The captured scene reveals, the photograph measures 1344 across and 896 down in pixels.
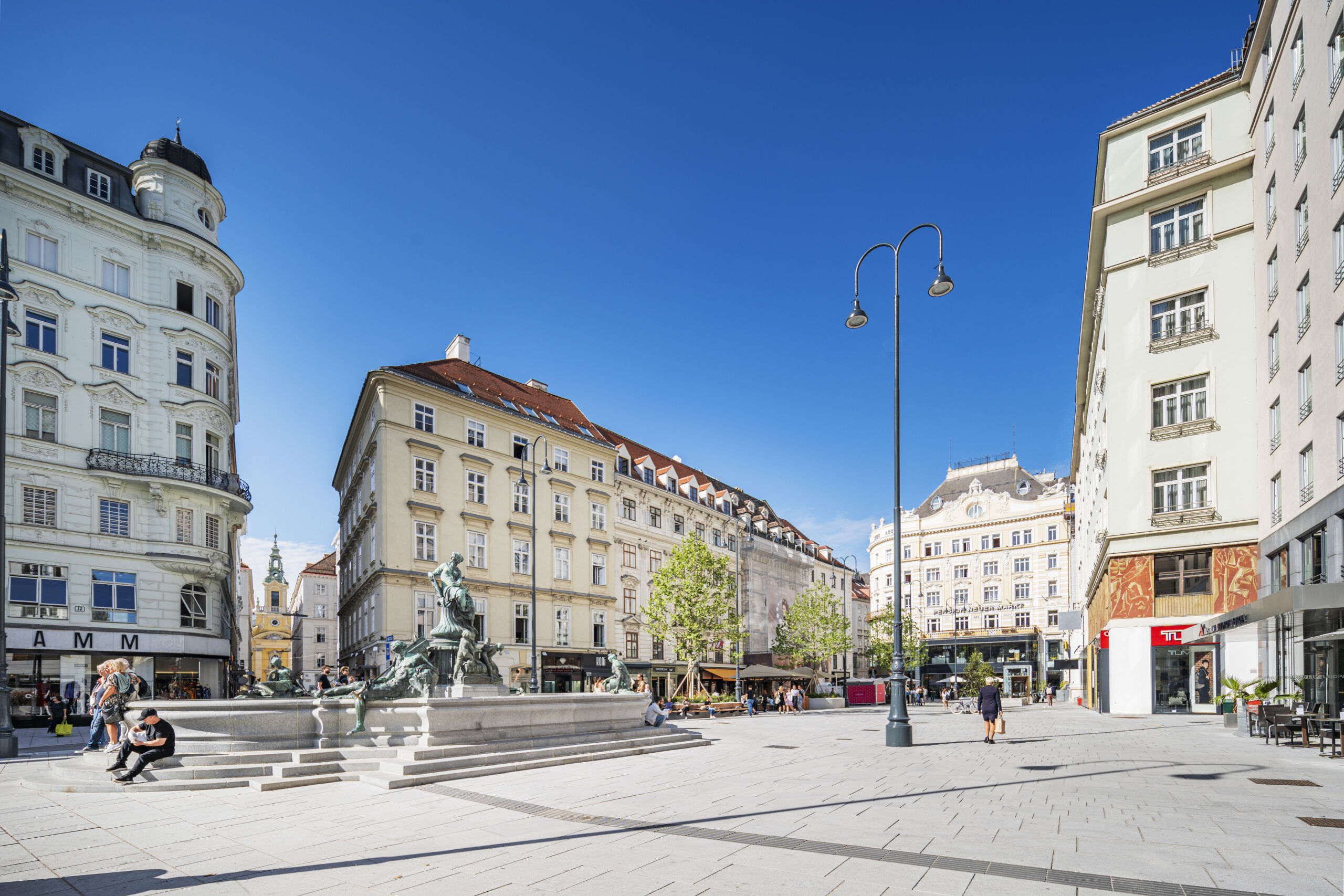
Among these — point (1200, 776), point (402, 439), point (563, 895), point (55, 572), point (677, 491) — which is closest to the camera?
point (563, 895)

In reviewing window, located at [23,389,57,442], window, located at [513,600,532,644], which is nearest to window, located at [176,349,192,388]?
window, located at [23,389,57,442]

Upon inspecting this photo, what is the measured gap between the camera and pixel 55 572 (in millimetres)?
28719

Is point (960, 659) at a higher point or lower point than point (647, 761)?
lower

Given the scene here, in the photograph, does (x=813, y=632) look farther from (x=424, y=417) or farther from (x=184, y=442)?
(x=184, y=442)

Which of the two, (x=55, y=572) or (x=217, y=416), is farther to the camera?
(x=217, y=416)

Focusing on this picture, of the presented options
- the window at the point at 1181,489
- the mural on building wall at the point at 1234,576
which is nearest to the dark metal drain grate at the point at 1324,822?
the mural on building wall at the point at 1234,576

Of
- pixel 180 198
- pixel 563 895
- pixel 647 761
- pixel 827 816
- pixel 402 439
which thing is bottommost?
pixel 647 761

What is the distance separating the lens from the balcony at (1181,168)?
95.4 ft

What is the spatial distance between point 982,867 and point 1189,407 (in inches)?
1071

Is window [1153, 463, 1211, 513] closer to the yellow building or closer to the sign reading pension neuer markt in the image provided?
the sign reading pension neuer markt

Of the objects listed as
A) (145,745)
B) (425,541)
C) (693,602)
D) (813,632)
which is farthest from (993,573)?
(145,745)

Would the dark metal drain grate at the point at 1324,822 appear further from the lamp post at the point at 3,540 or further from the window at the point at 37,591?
the window at the point at 37,591

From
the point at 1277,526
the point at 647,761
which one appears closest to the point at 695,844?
the point at 647,761

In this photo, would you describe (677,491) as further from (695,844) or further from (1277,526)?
(695,844)
